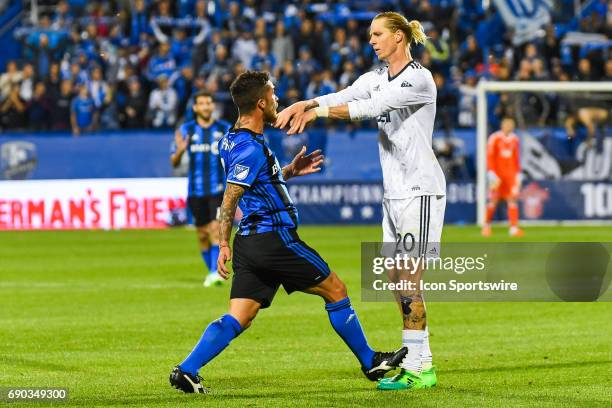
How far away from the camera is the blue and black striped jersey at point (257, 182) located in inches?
317

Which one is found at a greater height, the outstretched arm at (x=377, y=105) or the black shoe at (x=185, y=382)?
the outstretched arm at (x=377, y=105)

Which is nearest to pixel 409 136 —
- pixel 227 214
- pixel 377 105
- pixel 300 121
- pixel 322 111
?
pixel 377 105

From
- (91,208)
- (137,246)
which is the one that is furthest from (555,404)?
(91,208)

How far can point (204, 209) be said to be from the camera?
1700 cm

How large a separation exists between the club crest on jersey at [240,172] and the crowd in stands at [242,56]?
19734 mm

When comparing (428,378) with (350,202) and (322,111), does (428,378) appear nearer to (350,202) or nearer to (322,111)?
(322,111)

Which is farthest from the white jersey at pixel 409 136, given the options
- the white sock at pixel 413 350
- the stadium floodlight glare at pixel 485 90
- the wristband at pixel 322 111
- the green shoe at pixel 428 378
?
the stadium floodlight glare at pixel 485 90

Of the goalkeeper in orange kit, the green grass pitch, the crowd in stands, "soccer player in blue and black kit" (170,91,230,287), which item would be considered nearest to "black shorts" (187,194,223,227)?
"soccer player in blue and black kit" (170,91,230,287)

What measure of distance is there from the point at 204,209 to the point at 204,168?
54cm

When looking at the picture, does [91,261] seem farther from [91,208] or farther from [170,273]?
[91,208]

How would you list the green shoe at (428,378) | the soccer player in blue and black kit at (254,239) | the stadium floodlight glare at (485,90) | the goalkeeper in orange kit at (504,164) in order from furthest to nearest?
1. the stadium floodlight glare at (485,90)
2. the goalkeeper in orange kit at (504,164)
3. the green shoe at (428,378)
4. the soccer player in blue and black kit at (254,239)

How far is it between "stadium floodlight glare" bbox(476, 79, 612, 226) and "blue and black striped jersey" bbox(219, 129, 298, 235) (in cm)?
1828

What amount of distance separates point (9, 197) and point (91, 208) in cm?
175

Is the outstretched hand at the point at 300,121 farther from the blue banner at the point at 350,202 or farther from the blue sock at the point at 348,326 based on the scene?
the blue banner at the point at 350,202
